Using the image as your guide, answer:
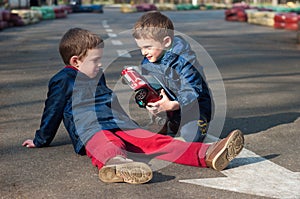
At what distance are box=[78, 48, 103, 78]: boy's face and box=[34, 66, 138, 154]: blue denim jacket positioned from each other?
0.05 m

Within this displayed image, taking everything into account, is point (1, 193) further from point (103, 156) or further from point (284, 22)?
point (284, 22)

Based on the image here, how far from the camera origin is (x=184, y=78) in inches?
180

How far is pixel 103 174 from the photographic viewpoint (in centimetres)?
362

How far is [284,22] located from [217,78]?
16969mm

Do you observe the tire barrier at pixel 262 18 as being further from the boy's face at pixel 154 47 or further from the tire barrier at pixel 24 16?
the boy's face at pixel 154 47

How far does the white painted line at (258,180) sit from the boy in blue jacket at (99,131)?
0.52 ft

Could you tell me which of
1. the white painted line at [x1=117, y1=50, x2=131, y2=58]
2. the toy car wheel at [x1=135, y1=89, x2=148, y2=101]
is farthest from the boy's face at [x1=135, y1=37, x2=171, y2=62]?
the white painted line at [x1=117, y1=50, x2=131, y2=58]

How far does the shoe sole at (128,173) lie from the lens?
3545 mm

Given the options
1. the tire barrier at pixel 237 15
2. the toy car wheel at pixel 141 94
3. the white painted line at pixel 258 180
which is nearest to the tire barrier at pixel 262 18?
the tire barrier at pixel 237 15

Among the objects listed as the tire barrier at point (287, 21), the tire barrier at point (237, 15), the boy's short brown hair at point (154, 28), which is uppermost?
the boy's short brown hair at point (154, 28)

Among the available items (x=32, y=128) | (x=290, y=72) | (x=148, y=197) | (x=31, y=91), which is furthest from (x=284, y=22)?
(x=148, y=197)

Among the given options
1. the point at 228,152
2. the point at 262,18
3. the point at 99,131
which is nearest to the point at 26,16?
the point at 262,18

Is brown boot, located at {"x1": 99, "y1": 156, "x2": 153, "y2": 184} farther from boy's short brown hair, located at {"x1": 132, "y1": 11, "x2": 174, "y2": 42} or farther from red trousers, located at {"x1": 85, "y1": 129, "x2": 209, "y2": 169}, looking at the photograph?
boy's short brown hair, located at {"x1": 132, "y1": 11, "x2": 174, "y2": 42}

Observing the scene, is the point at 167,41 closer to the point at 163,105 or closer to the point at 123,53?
the point at 163,105
